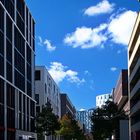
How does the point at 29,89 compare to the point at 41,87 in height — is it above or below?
below

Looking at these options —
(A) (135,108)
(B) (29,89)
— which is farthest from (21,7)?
(A) (135,108)

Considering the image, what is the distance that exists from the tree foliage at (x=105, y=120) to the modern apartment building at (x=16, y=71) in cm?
1486

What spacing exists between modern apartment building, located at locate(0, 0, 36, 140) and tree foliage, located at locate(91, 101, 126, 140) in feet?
48.7

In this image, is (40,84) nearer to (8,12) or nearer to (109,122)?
(109,122)

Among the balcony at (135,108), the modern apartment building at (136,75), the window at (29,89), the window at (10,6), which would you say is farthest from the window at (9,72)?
the balcony at (135,108)

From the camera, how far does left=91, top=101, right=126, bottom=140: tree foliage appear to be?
106 m

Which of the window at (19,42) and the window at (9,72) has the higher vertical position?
the window at (19,42)

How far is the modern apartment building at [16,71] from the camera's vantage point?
69688 mm

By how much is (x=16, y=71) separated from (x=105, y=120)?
3390cm

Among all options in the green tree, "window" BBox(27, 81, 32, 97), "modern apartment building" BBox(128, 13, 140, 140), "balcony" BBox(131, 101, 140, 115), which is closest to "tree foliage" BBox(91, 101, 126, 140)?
"modern apartment building" BBox(128, 13, 140, 140)

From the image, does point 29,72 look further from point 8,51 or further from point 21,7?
point 8,51

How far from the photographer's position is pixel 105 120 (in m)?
109

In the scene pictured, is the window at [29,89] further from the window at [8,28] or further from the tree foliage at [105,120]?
the window at [8,28]

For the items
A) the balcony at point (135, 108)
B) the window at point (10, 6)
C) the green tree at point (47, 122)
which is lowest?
the green tree at point (47, 122)
